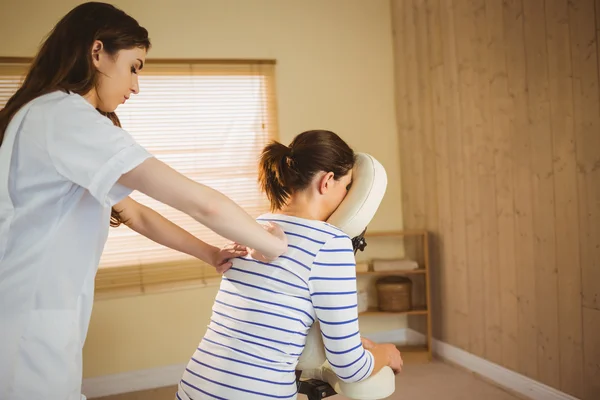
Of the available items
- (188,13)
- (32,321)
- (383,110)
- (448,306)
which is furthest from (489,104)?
(32,321)

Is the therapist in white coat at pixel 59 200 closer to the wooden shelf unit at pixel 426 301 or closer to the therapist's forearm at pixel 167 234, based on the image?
the therapist's forearm at pixel 167 234

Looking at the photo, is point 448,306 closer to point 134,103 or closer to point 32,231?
point 134,103

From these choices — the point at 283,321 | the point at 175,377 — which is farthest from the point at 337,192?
the point at 175,377

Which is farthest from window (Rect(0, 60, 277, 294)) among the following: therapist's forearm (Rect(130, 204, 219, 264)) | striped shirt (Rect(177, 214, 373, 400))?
striped shirt (Rect(177, 214, 373, 400))

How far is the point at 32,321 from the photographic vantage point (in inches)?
41.5

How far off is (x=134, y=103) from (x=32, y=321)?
8.45 ft

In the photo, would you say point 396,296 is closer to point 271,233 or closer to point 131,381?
point 131,381

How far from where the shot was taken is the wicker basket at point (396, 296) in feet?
12.2

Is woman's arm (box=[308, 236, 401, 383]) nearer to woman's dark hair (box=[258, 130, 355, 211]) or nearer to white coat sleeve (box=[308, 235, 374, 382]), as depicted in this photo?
white coat sleeve (box=[308, 235, 374, 382])

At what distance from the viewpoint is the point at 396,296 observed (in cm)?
372

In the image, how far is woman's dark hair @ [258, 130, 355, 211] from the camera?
4.78 ft

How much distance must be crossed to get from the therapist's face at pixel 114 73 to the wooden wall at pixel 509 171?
2.00 metres

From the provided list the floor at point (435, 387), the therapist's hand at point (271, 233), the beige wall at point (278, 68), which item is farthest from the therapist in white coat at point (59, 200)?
the beige wall at point (278, 68)

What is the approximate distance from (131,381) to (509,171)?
244 cm
